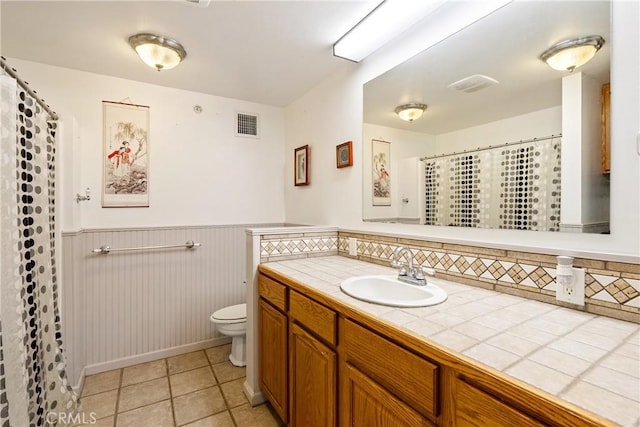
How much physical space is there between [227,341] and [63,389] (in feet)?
4.18

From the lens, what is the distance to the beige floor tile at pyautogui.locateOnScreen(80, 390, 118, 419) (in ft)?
6.00

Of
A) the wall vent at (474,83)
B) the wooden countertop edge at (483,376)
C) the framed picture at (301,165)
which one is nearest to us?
the wooden countertop edge at (483,376)

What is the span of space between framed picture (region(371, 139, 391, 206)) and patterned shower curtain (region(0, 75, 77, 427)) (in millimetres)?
1795

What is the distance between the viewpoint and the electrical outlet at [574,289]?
1003 millimetres

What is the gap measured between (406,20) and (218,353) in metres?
2.86

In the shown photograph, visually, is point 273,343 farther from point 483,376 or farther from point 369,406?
point 483,376

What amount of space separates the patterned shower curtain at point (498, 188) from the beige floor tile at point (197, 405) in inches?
69.7

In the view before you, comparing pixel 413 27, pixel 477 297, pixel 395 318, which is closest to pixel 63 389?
pixel 395 318

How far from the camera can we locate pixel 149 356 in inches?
97.0

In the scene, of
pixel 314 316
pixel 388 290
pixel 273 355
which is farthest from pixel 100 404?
pixel 388 290

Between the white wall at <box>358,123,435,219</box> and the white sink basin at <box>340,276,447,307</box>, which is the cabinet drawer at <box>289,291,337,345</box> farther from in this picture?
the white wall at <box>358,123,435,219</box>

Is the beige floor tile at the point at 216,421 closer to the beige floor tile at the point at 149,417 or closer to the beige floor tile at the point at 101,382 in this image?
the beige floor tile at the point at 149,417

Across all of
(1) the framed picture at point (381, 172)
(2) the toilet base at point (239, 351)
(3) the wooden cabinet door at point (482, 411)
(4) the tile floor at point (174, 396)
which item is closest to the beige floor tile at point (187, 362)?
(4) the tile floor at point (174, 396)

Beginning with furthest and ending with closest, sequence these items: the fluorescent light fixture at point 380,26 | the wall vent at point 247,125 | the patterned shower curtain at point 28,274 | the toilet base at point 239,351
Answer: the wall vent at point 247,125 → the toilet base at point 239,351 → the fluorescent light fixture at point 380,26 → the patterned shower curtain at point 28,274
